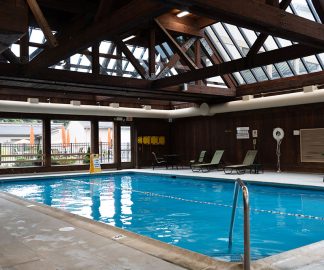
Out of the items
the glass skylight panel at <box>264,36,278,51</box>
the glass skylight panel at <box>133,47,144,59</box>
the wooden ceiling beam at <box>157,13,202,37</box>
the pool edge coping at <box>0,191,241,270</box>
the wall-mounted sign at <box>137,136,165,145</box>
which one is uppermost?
the wooden ceiling beam at <box>157,13,202,37</box>

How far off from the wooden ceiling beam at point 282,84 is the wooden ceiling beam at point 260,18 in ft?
18.7

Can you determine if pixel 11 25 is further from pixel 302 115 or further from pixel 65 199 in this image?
pixel 302 115

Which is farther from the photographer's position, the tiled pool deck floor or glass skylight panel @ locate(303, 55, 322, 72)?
glass skylight panel @ locate(303, 55, 322, 72)

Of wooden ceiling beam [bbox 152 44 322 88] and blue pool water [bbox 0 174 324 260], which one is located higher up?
wooden ceiling beam [bbox 152 44 322 88]

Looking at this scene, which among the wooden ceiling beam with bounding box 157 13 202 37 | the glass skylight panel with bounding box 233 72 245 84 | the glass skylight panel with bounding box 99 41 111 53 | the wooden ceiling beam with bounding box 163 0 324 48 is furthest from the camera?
the glass skylight panel with bounding box 233 72 245 84

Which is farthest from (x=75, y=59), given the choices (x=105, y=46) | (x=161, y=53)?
(x=161, y=53)

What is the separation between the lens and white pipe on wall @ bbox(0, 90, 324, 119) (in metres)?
10.3

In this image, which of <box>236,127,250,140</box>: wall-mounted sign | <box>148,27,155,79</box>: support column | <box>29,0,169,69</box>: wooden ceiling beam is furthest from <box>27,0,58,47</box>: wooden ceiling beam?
<box>236,127,250,140</box>: wall-mounted sign

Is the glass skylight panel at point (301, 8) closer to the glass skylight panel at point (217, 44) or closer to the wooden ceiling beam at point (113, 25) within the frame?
the glass skylight panel at point (217, 44)

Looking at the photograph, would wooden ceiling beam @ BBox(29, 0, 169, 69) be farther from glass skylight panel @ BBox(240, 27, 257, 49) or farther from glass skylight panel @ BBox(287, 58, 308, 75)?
glass skylight panel @ BBox(287, 58, 308, 75)

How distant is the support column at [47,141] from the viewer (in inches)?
531

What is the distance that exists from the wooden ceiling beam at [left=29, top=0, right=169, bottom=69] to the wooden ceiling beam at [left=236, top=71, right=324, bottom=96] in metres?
7.41

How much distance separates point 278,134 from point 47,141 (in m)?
8.45

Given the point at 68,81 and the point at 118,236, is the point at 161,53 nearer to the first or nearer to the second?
the point at 68,81
